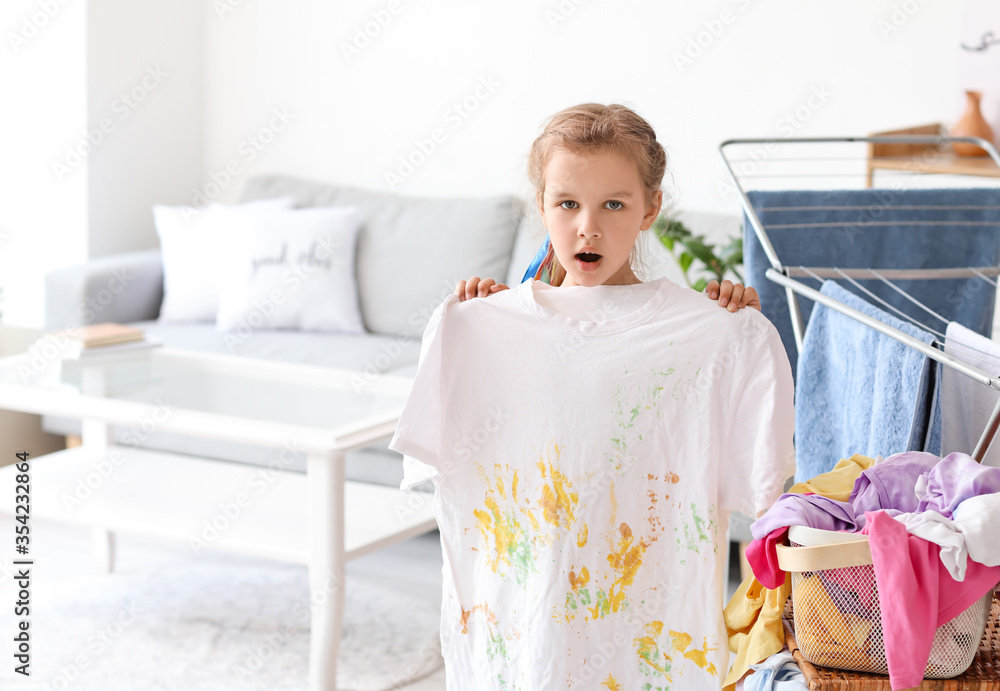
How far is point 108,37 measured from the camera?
3271mm

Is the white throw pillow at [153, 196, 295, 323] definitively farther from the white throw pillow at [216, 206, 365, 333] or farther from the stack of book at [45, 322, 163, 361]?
the stack of book at [45, 322, 163, 361]

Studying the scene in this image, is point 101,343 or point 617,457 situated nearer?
point 617,457

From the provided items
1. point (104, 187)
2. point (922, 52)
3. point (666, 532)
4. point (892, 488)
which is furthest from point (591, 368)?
point (104, 187)

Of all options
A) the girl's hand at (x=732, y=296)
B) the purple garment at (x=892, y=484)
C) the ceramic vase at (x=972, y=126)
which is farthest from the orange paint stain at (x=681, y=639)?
the ceramic vase at (x=972, y=126)

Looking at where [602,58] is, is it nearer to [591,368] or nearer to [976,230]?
[976,230]

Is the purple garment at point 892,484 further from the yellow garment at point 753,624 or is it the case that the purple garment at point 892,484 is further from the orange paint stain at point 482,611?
the orange paint stain at point 482,611

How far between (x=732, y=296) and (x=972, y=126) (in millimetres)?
1649

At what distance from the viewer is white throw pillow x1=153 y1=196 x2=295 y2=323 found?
3188mm

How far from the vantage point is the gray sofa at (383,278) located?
9.41 ft

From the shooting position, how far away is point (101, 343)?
7.84 feet

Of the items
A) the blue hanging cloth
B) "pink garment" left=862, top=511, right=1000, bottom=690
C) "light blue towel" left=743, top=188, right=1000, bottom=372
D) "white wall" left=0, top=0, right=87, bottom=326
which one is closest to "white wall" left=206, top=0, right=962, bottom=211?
"white wall" left=0, top=0, right=87, bottom=326

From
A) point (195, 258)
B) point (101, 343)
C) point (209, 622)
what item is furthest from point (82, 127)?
point (209, 622)

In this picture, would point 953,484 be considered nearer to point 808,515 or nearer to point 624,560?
point 808,515

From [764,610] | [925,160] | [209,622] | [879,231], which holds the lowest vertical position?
[209,622]
